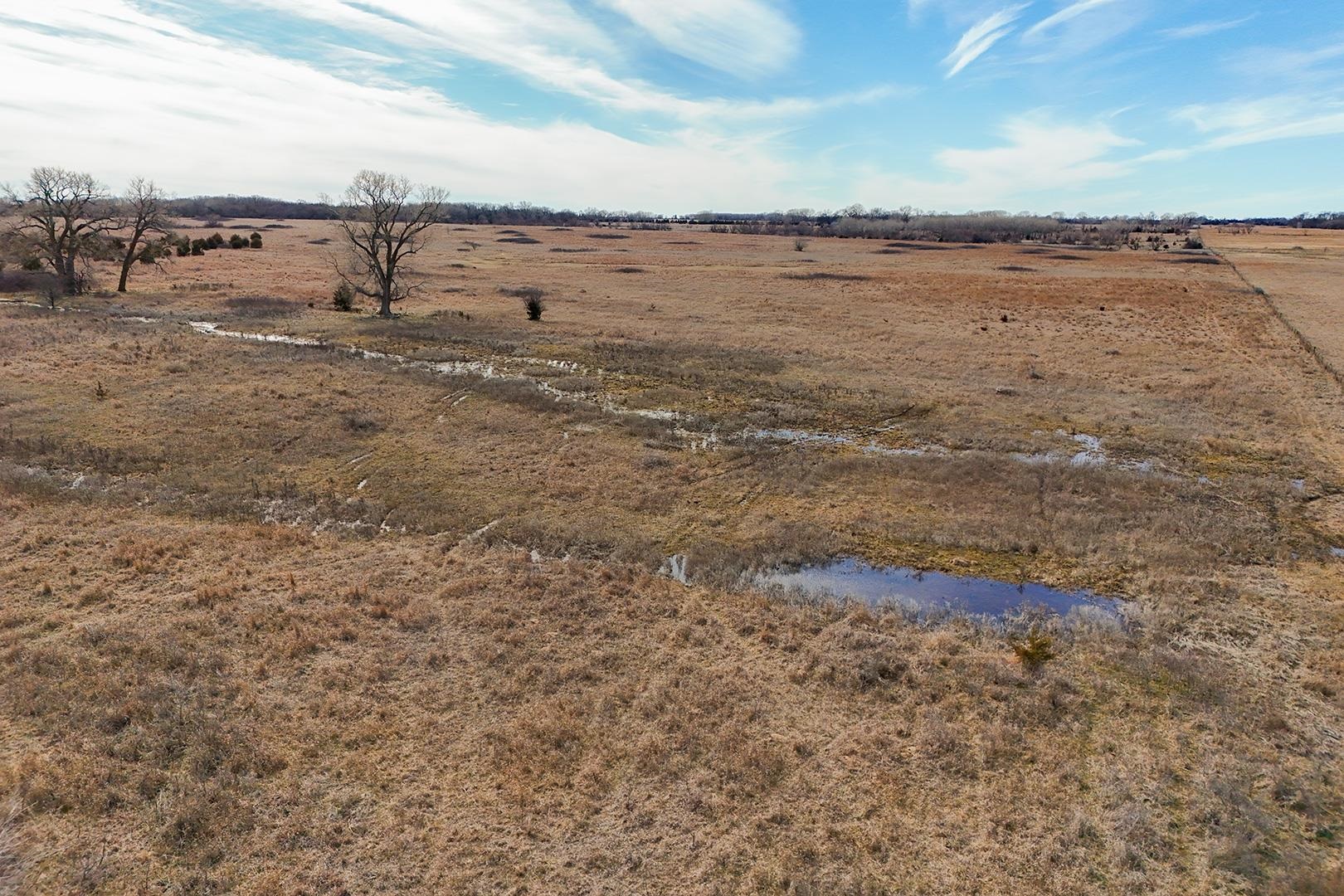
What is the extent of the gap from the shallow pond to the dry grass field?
0.62 metres

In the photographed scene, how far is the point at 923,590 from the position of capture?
592 inches

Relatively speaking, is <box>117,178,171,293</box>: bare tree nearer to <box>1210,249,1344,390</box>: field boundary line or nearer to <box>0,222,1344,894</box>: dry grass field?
<box>0,222,1344,894</box>: dry grass field

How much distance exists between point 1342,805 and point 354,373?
1252 inches

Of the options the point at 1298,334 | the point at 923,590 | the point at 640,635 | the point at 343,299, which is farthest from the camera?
the point at 343,299

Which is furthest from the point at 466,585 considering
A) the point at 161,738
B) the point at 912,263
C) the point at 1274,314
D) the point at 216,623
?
the point at 912,263

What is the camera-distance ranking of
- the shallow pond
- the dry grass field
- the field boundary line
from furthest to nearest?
the field boundary line, the shallow pond, the dry grass field

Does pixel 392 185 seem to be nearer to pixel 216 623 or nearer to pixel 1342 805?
pixel 216 623

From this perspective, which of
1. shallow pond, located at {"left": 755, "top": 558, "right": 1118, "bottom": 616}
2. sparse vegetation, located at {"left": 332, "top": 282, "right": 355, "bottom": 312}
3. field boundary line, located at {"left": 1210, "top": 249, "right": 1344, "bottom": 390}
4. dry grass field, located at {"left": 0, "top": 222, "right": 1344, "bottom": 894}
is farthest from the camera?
sparse vegetation, located at {"left": 332, "top": 282, "right": 355, "bottom": 312}

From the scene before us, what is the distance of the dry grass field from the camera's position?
336 inches

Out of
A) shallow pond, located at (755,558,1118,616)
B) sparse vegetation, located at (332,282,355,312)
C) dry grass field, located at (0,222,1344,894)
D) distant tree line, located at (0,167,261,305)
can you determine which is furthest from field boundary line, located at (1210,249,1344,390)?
distant tree line, located at (0,167,261,305)

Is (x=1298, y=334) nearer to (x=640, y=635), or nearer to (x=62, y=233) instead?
(x=640, y=635)

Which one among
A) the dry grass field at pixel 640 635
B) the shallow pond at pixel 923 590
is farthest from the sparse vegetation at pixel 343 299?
the shallow pond at pixel 923 590

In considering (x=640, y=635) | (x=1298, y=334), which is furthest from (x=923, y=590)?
(x=1298, y=334)

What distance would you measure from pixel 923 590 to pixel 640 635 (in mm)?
6560
